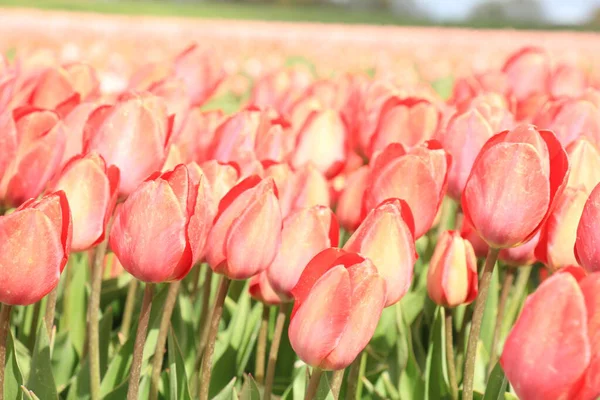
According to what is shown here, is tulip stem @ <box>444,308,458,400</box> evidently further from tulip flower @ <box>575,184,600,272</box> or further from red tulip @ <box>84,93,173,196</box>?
red tulip @ <box>84,93,173,196</box>

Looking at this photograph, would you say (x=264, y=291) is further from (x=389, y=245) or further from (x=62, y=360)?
(x=62, y=360)

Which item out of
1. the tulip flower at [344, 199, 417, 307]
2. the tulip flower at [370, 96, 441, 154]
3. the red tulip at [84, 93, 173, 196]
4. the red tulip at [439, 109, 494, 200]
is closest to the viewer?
the tulip flower at [344, 199, 417, 307]

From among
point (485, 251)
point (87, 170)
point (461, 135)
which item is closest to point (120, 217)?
point (87, 170)

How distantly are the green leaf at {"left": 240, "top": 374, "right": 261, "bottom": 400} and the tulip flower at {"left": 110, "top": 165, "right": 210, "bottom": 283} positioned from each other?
0.59ft

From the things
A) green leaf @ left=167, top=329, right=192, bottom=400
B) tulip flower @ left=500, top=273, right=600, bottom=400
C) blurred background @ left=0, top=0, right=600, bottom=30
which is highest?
tulip flower @ left=500, top=273, right=600, bottom=400

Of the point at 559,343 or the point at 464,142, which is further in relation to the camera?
the point at 464,142

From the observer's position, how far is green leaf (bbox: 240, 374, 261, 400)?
1.04 meters

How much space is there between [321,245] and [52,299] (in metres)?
0.42

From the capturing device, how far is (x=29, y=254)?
897 mm

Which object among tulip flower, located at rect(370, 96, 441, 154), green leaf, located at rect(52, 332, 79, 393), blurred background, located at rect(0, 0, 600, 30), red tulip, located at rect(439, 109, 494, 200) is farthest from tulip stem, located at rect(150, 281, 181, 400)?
blurred background, located at rect(0, 0, 600, 30)

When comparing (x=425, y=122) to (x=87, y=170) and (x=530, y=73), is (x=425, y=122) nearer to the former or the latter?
(x=87, y=170)

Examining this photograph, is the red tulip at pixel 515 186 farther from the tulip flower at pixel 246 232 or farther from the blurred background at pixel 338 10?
the blurred background at pixel 338 10

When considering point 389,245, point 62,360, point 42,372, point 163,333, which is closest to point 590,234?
point 389,245

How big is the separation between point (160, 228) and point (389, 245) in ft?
0.90
